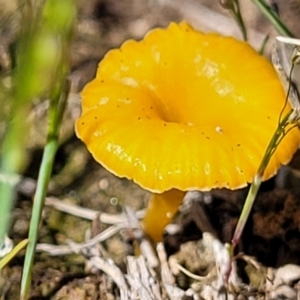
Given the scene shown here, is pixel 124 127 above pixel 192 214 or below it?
above

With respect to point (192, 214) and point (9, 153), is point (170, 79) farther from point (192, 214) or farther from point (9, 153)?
point (9, 153)

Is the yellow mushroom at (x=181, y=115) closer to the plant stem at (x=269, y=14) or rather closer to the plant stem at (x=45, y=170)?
the plant stem at (x=269, y=14)

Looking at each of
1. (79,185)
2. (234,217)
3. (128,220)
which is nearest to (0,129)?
(79,185)

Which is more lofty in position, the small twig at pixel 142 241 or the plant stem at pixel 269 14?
the plant stem at pixel 269 14

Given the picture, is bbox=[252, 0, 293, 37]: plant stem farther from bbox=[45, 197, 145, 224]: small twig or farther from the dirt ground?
bbox=[45, 197, 145, 224]: small twig

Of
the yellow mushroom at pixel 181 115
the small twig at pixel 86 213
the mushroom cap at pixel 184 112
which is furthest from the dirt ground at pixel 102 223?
the mushroom cap at pixel 184 112

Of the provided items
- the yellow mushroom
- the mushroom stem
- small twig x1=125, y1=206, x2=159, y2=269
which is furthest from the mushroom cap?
small twig x1=125, y1=206, x2=159, y2=269

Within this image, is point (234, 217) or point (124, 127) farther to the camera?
point (234, 217)
